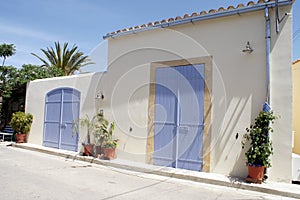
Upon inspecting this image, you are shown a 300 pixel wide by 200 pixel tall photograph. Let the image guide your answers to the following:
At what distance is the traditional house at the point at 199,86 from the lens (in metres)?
6.93

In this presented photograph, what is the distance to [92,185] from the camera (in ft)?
21.1

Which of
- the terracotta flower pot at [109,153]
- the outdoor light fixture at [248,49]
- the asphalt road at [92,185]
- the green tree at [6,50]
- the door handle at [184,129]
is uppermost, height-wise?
the green tree at [6,50]

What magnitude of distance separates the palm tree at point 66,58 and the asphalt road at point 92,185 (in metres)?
14.5

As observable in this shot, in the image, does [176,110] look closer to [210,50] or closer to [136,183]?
[210,50]

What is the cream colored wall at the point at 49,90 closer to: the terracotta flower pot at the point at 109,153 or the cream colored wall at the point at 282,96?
the terracotta flower pot at the point at 109,153

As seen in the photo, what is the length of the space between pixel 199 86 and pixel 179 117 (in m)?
1.21

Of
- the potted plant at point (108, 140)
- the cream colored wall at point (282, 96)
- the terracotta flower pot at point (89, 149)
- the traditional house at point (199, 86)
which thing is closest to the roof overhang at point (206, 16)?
the traditional house at point (199, 86)

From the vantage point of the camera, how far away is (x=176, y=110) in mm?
8461

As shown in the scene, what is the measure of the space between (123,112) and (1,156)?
509 cm

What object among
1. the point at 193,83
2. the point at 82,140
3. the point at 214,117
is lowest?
the point at 82,140

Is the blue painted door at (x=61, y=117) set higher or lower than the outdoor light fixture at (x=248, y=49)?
lower

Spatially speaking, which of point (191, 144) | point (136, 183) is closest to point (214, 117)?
point (191, 144)

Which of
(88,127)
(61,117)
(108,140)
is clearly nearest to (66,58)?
(61,117)

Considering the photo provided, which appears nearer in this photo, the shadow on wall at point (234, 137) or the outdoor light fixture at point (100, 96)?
the shadow on wall at point (234, 137)
